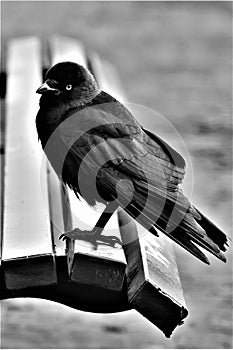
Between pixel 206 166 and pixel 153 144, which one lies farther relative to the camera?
pixel 206 166

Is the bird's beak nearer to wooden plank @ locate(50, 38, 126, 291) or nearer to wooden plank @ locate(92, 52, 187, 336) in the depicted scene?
wooden plank @ locate(92, 52, 187, 336)

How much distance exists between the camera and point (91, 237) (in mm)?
3342

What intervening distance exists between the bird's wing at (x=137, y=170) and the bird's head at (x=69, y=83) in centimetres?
17

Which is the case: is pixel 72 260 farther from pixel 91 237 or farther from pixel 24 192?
pixel 24 192

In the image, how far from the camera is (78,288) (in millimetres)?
3146

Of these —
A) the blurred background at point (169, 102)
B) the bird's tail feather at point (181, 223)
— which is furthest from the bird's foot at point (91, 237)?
the blurred background at point (169, 102)

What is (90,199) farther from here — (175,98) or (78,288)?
(175,98)

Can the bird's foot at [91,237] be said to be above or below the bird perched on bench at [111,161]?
below

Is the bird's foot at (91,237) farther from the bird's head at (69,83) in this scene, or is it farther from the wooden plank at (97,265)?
the bird's head at (69,83)

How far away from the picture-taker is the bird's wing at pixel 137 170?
317 cm

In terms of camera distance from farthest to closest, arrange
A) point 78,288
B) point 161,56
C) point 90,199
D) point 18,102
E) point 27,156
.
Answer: point 161,56, point 18,102, point 27,156, point 90,199, point 78,288

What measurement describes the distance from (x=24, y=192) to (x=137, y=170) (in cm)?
45

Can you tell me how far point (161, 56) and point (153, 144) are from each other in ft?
23.7

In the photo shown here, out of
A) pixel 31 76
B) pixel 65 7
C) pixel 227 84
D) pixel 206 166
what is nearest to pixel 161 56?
pixel 227 84
